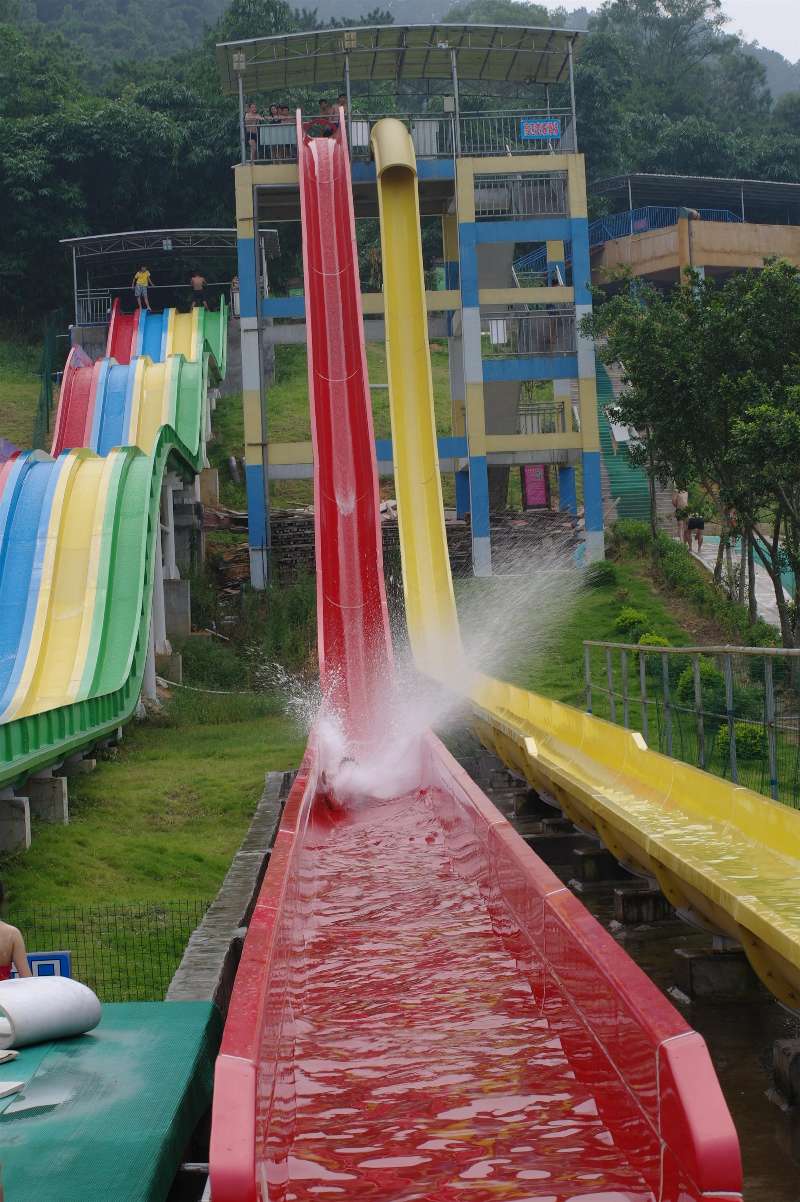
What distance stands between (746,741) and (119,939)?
328 centimetres

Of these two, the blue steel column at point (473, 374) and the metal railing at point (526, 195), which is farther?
the metal railing at point (526, 195)

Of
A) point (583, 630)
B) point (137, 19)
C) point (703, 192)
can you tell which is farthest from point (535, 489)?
point (137, 19)

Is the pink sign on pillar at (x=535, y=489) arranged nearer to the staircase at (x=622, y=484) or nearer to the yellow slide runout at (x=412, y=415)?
the staircase at (x=622, y=484)

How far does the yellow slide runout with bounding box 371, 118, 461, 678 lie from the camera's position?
17.3 meters

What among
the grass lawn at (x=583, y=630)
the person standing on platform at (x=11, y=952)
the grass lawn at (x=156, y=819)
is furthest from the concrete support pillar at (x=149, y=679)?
the person standing on platform at (x=11, y=952)

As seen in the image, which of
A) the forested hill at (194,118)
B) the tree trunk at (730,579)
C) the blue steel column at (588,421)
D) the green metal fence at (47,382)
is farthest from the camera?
the forested hill at (194,118)

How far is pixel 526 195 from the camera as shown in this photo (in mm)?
24844

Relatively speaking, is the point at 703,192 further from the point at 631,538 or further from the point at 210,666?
the point at 210,666

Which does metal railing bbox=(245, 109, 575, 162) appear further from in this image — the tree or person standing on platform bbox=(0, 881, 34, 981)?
person standing on platform bbox=(0, 881, 34, 981)

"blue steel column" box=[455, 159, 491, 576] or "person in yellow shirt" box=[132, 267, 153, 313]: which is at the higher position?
"person in yellow shirt" box=[132, 267, 153, 313]

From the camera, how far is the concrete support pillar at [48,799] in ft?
33.7

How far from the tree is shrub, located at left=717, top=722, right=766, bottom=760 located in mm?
7128

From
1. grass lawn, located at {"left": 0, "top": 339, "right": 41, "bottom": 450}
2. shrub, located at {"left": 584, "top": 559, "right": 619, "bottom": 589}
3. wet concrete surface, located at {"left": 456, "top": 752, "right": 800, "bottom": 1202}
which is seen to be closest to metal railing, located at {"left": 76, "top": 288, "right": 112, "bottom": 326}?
grass lawn, located at {"left": 0, "top": 339, "right": 41, "bottom": 450}

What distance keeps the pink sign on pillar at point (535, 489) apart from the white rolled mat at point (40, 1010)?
22178mm
